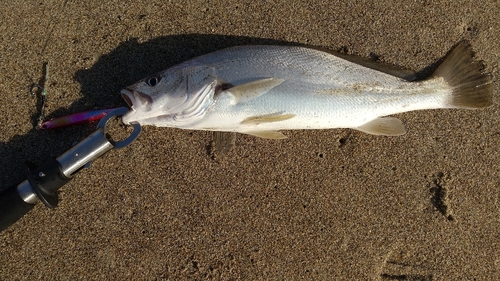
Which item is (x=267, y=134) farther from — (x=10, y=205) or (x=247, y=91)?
(x=10, y=205)

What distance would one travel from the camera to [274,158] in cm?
250

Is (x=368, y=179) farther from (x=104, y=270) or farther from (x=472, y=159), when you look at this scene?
(x=104, y=270)

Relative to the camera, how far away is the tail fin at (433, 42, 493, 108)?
2.46m

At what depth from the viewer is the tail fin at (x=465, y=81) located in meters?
2.46

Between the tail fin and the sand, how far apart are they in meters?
0.14

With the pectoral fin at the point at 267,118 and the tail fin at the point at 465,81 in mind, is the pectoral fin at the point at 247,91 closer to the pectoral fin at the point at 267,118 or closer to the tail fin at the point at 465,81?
the pectoral fin at the point at 267,118

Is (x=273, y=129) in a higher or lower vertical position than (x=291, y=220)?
higher

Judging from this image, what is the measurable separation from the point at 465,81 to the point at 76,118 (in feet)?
9.33

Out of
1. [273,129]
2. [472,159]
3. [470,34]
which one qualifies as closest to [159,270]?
[273,129]

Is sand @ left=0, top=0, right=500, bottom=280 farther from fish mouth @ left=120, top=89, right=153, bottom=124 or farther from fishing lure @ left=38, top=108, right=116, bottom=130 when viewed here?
fish mouth @ left=120, top=89, right=153, bottom=124

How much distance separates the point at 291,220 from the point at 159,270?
103 cm

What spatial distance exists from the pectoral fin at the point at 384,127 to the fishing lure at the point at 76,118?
1.84 meters

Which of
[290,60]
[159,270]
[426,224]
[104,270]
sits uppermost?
[290,60]

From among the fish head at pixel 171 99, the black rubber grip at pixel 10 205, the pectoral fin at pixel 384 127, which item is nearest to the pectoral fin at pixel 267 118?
the fish head at pixel 171 99
